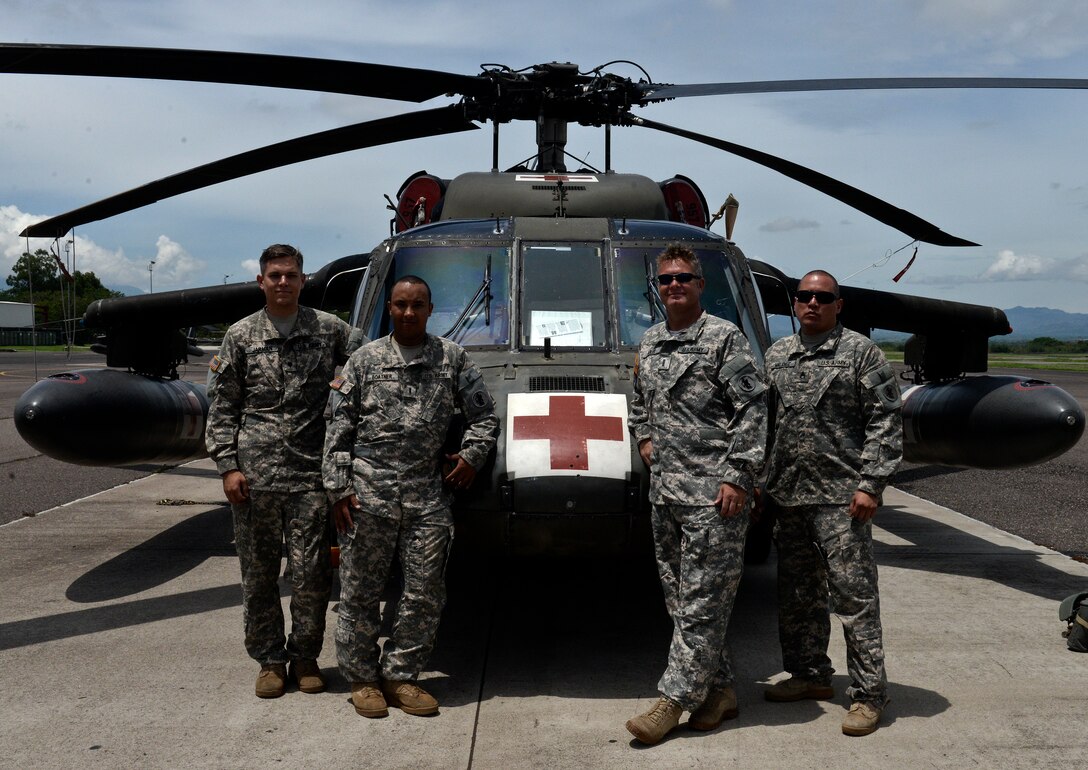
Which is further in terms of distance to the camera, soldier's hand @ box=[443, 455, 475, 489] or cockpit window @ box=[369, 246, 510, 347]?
cockpit window @ box=[369, 246, 510, 347]

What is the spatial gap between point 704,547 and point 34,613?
3832 mm

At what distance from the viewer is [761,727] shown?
12.8 ft

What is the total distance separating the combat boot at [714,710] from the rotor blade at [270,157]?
4.24 metres

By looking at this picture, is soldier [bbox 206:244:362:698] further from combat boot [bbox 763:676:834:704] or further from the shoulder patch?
combat boot [bbox 763:676:834:704]

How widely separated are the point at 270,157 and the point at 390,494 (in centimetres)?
320

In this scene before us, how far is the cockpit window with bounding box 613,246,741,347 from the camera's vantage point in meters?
5.29

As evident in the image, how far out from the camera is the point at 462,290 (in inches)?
216

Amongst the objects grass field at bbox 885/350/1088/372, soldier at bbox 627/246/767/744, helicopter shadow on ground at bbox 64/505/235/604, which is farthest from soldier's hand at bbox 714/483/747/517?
grass field at bbox 885/350/1088/372

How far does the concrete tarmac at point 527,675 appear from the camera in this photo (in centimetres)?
367

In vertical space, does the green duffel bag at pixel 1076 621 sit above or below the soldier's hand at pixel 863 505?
below

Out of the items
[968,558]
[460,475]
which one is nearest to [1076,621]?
[968,558]

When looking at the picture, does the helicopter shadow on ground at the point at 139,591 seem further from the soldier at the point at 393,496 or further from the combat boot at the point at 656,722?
the combat boot at the point at 656,722

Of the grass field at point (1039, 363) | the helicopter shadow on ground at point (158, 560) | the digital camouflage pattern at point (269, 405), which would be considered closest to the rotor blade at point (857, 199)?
the digital camouflage pattern at point (269, 405)

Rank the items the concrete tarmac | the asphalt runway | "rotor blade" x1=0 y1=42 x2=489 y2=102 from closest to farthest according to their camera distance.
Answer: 1. the concrete tarmac
2. "rotor blade" x1=0 y1=42 x2=489 y2=102
3. the asphalt runway
